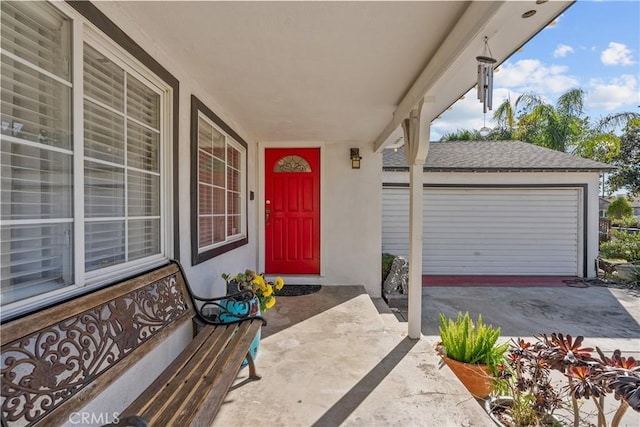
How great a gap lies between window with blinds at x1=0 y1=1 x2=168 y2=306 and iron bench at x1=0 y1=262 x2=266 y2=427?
16cm

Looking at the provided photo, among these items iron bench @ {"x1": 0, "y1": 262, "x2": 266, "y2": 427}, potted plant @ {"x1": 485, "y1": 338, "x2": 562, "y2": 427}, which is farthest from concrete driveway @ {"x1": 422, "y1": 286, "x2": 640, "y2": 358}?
iron bench @ {"x1": 0, "y1": 262, "x2": 266, "y2": 427}

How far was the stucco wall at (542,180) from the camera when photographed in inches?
275

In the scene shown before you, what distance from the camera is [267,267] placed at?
5.18 metres

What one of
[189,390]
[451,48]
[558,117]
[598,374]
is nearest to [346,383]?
[189,390]

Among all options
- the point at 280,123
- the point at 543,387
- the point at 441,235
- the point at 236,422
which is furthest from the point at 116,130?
the point at 441,235

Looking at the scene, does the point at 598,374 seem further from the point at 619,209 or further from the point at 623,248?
the point at 619,209

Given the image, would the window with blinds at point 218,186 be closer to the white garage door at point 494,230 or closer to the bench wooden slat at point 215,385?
the bench wooden slat at point 215,385

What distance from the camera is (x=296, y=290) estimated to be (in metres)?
4.71

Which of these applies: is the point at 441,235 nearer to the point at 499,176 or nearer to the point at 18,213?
the point at 499,176

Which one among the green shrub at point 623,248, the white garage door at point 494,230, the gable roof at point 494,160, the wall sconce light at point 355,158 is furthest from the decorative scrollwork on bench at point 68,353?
the green shrub at point 623,248

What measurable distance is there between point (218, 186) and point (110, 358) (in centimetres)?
226

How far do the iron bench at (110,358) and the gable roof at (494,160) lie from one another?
5985 mm

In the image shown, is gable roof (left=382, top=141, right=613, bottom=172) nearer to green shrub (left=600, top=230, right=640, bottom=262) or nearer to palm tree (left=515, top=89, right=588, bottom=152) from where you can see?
green shrub (left=600, top=230, right=640, bottom=262)

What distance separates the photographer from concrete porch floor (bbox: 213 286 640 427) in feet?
6.25
